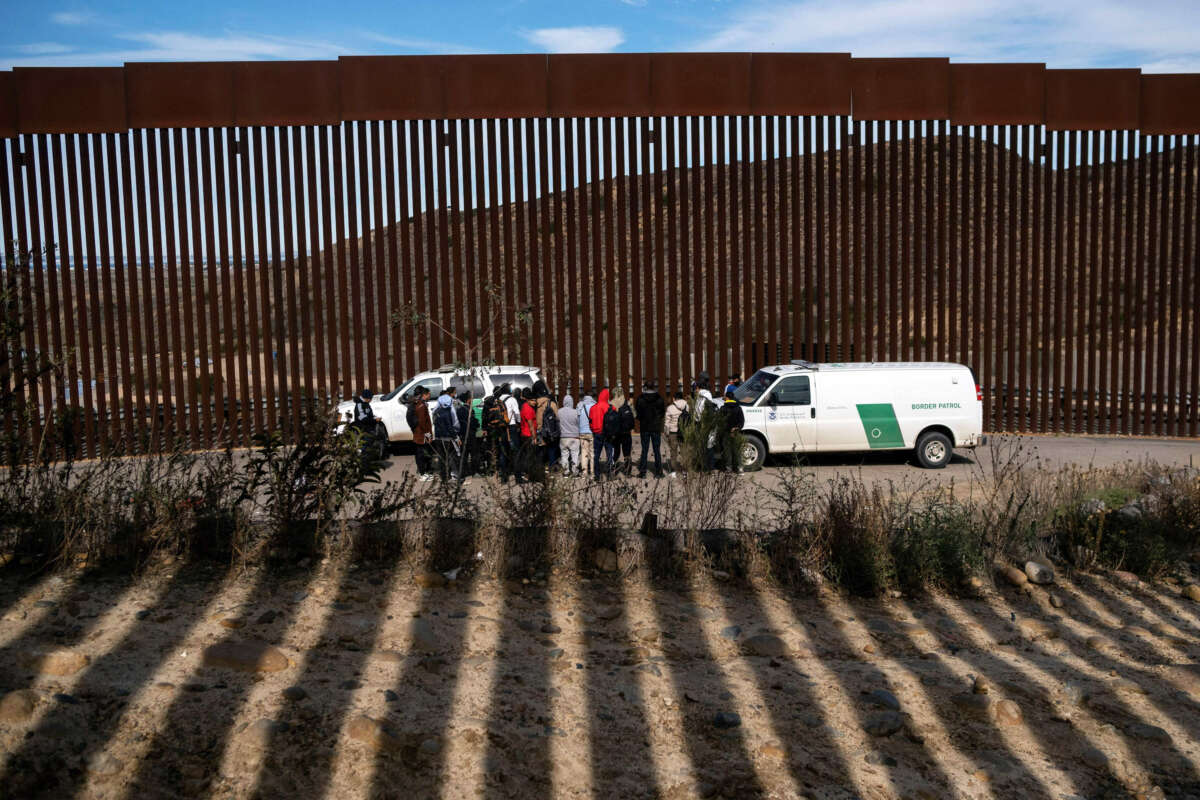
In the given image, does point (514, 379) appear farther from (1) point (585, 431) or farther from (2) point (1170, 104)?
(2) point (1170, 104)

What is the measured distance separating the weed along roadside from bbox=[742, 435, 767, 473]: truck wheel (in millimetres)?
5702

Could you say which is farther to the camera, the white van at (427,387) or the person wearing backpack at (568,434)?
the white van at (427,387)

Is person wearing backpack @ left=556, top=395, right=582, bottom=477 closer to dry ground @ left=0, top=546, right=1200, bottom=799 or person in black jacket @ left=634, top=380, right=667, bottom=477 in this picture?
person in black jacket @ left=634, top=380, right=667, bottom=477

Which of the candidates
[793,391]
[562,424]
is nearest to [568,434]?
[562,424]

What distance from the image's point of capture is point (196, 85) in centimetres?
1609

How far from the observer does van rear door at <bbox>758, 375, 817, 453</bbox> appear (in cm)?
1430

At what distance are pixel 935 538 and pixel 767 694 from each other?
8.83 feet

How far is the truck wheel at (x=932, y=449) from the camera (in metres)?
14.6

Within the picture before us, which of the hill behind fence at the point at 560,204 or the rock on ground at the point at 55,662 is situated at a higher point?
the hill behind fence at the point at 560,204

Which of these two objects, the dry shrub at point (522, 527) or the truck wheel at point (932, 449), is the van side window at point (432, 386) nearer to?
the truck wheel at point (932, 449)

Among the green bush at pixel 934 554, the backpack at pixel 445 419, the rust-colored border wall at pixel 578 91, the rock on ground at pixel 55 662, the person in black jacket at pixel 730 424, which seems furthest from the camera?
the rust-colored border wall at pixel 578 91

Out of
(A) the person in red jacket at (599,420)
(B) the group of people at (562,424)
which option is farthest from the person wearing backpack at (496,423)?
(A) the person in red jacket at (599,420)

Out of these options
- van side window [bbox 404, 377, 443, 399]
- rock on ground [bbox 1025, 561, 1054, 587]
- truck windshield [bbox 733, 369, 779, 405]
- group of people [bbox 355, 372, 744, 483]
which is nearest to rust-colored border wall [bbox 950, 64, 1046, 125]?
truck windshield [bbox 733, 369, 779, 405]

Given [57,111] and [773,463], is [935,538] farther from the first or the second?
[57,111]
